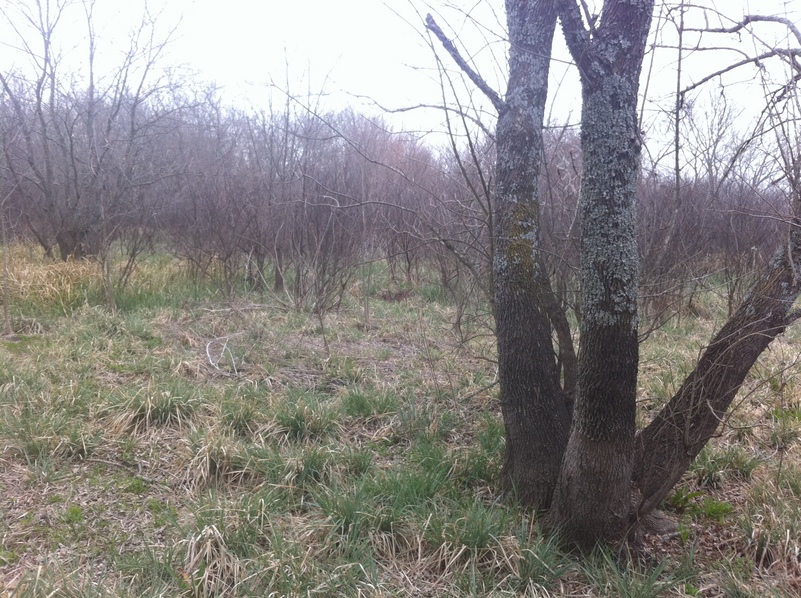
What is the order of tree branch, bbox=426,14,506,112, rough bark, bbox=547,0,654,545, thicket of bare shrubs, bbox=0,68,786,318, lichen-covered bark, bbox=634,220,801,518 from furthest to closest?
1. thicket of bare shrubs, bbox=0,68,786,318
2. tree branch, bbox=426,14,506,112
3. lichen-covered bark, bbox=634,220,801,518
4. rough bark, bbox=547,0,654,545

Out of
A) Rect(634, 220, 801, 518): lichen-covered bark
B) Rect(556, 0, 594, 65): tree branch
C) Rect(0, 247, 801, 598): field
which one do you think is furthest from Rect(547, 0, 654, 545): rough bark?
Rect(0, 247, 801, 598): field

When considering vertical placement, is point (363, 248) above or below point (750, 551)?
above

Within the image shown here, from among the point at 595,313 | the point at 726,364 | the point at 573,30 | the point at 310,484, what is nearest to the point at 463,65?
the point at 573,30

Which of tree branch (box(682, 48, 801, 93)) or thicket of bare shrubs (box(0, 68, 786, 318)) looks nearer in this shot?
tree branch (box(682, 48, 801, 93))

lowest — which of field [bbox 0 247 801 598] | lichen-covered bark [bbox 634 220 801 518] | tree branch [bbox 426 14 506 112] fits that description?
field [bbox 0 247 801 598]

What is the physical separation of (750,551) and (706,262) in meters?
7.01

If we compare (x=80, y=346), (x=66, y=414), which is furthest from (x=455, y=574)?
(x=80, y=346)

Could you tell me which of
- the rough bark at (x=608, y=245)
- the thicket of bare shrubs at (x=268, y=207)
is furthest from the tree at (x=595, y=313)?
the thicket of bare shrubs at (x=268, y=207)

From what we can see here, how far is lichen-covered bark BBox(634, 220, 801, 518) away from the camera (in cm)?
288

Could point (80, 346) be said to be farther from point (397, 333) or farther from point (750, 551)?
point (750, 551)

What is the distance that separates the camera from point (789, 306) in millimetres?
2875

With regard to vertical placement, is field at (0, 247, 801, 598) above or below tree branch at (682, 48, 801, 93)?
below

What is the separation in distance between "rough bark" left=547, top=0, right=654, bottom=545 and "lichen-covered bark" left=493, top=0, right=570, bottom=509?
36cm

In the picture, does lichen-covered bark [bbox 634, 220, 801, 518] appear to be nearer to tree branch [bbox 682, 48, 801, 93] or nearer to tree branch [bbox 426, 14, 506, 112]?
tree branch [bbox 682, 48, 801, 93]
